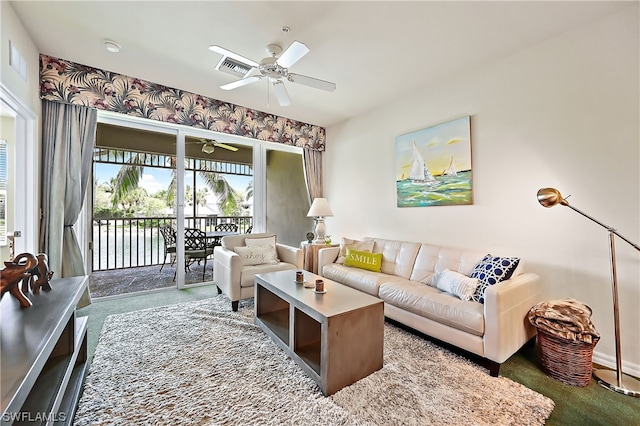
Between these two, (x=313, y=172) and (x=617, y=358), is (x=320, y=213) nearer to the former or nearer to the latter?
(x=313, y=172)

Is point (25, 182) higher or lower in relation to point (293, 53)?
lower

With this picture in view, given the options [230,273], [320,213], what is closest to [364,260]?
[320,213]

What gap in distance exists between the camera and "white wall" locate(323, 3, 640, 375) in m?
2.03

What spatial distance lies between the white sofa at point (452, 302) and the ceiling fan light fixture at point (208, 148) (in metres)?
2.67

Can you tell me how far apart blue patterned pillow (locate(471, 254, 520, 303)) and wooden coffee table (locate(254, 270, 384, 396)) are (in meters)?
0.87

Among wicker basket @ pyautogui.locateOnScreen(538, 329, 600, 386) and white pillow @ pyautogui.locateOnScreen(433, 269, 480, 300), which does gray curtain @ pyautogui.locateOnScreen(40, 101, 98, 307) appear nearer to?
white pillow @ pyautogui.locateOnScreen(433, 269, 480, 300)

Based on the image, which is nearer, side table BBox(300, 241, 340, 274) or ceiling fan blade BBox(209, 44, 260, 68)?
ceiling fan blade BBox(209, 44, 260, 68)

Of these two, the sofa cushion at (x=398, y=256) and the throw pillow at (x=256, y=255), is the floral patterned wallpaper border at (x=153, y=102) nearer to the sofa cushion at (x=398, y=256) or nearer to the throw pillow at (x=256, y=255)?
the throw pillow at (x=256, y=255)

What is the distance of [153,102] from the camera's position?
133 inches

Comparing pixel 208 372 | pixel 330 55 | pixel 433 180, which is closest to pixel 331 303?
pixel 208 372

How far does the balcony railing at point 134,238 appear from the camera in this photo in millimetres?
3828

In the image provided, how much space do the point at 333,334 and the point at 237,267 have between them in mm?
1666

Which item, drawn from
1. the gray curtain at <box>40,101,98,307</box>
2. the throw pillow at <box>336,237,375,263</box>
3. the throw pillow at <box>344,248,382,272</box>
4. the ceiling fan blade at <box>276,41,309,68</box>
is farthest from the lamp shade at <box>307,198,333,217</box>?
the gray curtain at <box>40,101,98,307</box>

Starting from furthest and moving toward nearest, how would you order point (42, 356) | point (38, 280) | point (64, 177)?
point (64, 177)
point (38, 280)
point (42, 356)
